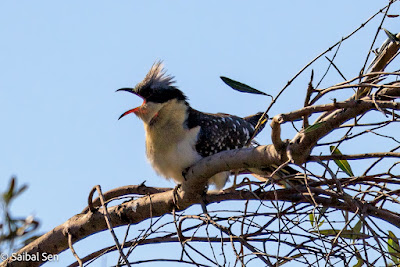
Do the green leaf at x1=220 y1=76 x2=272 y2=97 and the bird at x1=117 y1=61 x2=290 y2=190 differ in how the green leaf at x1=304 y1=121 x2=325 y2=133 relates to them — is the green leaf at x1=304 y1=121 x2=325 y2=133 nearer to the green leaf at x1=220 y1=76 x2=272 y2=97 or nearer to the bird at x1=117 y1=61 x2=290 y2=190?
the green leaf at x1=220 y1=76 x2=272 y2=97

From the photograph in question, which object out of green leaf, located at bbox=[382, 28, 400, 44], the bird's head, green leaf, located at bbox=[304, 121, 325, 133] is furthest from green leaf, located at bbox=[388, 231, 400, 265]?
the bird's head

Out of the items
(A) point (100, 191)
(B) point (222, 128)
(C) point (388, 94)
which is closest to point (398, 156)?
(C) point (388, 94)

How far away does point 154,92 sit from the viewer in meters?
4.34

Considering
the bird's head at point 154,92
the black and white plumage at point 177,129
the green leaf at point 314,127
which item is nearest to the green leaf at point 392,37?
the green leaf at point 314,127

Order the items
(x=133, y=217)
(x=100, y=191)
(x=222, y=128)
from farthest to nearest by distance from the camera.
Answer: (x=222, y=128) → (x=133, y=217) → (x=100, y=191)

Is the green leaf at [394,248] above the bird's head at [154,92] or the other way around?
the other way around

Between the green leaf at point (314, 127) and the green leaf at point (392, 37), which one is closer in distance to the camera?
the green leaf at point (314, 127)

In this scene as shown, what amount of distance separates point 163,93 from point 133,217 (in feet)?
3.10

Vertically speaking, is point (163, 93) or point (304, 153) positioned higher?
point (163, 93)

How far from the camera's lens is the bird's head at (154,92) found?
14.0 feet

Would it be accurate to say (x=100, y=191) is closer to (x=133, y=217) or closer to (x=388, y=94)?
(x=133, y=217)

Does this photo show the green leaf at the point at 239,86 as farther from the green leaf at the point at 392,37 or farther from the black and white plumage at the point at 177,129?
the black and white plumage at the point at 177,129

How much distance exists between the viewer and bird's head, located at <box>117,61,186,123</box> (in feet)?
14.0

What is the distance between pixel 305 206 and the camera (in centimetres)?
302
